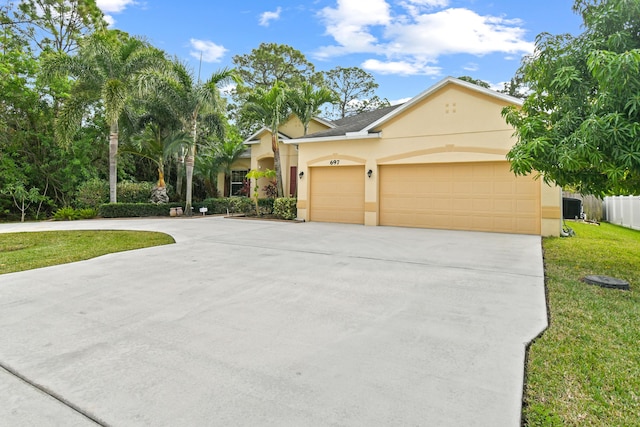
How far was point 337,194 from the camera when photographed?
44.4 ft

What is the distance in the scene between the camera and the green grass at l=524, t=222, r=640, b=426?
2.15 m

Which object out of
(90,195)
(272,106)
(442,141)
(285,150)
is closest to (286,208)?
(272,106)

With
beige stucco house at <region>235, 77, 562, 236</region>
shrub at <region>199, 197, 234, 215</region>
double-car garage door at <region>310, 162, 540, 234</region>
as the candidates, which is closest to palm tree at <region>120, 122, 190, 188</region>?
shrub at <region>199, 197, 234, 215</region>

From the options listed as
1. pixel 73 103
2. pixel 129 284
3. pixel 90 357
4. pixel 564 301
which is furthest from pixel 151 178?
pixel 564 301

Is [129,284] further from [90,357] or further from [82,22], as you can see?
[82,22]

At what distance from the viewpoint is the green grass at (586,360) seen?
215 centimetres

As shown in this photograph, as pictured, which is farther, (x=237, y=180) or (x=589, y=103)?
(x=237, y=180)

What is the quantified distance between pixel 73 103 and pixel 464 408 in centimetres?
1891

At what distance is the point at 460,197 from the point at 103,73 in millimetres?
15710

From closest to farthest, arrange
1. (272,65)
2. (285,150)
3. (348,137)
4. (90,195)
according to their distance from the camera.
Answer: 1. (348,137)
2. (90,195)
3. (285,150)
4. (272,65)

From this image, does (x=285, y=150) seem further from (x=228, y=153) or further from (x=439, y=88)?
(x=439, y=88)

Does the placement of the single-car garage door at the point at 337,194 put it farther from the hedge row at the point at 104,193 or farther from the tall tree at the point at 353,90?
the tall tree at the point at 353,90

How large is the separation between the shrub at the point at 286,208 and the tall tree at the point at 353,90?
18.9 meters

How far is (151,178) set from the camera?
830 inches
